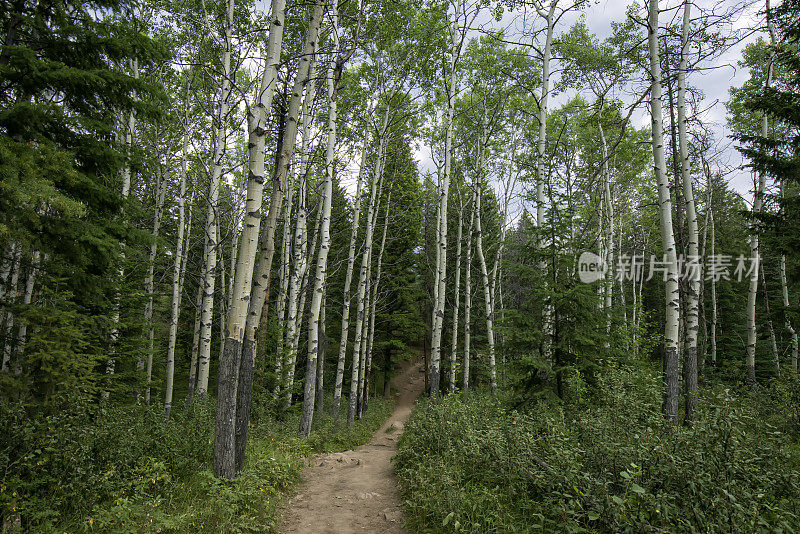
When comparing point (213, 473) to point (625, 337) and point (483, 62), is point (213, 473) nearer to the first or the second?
point (625, 337)

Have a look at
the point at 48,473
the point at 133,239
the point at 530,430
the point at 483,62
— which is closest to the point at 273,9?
the point at 133,239

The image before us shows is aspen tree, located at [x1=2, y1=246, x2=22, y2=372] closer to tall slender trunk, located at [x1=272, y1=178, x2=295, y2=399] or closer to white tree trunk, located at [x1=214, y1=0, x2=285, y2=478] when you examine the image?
white tree trunk, located at [x1=214, y1=0, x2=285, y2=478]

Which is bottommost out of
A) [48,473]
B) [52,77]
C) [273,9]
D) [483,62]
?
[48,473]

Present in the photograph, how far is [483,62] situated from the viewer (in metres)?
13.9

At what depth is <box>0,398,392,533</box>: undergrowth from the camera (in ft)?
12.1

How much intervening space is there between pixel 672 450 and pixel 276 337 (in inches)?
380

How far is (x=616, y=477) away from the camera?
12.2 feet

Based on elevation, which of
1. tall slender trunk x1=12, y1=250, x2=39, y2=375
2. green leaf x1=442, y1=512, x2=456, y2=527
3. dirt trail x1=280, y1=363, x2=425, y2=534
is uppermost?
tall slender trunk x1=12, y1=250, x2=39, y2=375

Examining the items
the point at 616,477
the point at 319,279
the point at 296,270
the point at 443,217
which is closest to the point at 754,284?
the point at 443,217

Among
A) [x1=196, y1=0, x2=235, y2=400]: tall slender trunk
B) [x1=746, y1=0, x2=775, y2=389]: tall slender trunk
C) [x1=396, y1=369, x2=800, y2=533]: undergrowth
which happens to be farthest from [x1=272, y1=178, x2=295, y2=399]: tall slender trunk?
[x1=746, y1=0, x2=775, y2=389]: tall slender trunk

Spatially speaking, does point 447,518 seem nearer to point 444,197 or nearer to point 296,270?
point 296,270

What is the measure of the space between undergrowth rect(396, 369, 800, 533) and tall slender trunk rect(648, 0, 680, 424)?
127 centimetres

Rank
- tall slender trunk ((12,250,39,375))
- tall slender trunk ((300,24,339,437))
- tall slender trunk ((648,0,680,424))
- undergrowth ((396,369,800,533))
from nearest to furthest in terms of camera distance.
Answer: undergrowth ((396,369,800,533))
tall slender trunk ((12,250,39,375))
tall slender trunk ((648,0,680,424))
tall slender trunk ((300,24,339,437))

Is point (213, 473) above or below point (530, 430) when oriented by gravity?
below
